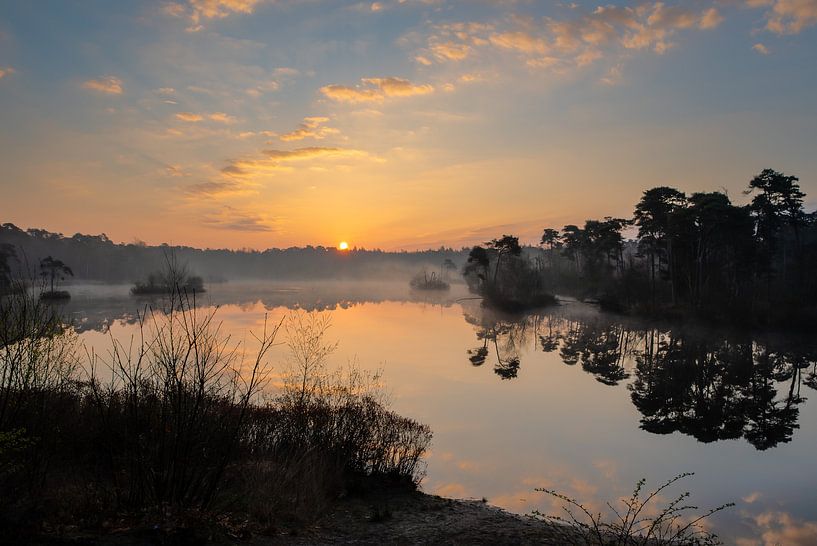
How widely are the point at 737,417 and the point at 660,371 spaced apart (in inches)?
403

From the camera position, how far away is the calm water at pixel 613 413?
14633 millimetres

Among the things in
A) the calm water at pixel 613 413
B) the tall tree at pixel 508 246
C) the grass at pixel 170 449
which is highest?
the tall tree at pixel 508 246

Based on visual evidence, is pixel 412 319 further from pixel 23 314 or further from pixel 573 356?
pixel 23 314

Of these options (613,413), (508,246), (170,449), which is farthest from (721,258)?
(170,449)

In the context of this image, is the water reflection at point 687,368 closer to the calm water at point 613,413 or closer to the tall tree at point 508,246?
the calm water at point 613,413

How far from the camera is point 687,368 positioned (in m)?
32.4

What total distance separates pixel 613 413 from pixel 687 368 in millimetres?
12984

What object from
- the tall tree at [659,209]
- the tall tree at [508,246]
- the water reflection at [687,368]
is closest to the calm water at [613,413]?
the water reflection at [687,368]

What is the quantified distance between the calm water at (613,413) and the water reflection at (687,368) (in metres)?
0.13

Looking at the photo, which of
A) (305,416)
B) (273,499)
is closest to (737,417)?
(305,416)

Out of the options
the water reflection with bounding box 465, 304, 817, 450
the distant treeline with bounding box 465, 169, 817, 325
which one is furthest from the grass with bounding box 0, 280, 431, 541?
the distant treeline with bounding box 465, 169, 817, 325

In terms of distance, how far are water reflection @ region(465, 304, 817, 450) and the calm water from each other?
0.13m

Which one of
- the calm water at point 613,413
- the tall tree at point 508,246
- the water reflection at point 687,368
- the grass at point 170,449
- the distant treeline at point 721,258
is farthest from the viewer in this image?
the tall tree at point 508,246

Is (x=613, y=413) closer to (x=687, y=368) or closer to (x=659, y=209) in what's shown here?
(x=687, y=368)
